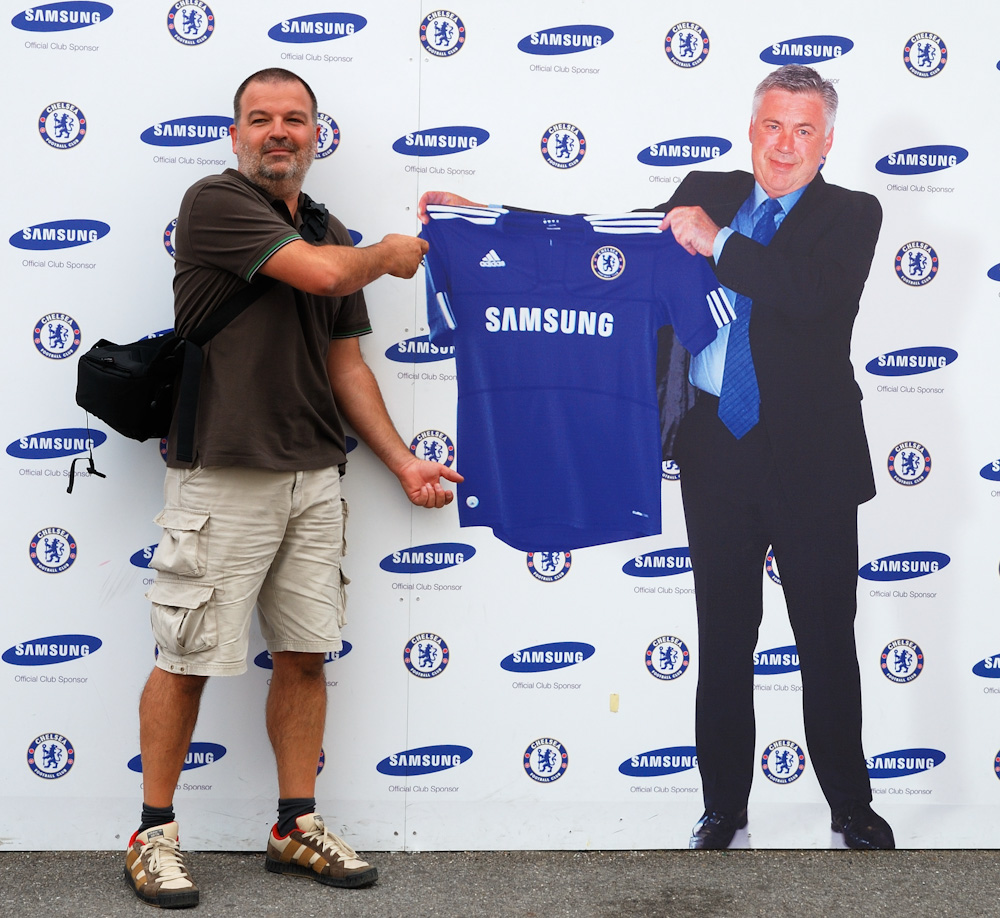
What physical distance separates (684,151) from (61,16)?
1.84 metres

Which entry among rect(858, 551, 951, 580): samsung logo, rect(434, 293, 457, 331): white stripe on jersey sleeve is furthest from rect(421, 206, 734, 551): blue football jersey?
rect(858, 551, 951, 580): samsung logo

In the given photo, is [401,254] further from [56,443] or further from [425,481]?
[56,443]

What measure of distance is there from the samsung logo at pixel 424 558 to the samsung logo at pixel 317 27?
4.97ft

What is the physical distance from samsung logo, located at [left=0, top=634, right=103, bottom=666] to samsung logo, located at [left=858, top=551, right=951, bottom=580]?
7.63 ft

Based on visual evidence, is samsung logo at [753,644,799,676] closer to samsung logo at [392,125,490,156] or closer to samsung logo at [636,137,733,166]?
samsung logo at [636,137,733,166]

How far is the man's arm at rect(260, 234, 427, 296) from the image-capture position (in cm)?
237

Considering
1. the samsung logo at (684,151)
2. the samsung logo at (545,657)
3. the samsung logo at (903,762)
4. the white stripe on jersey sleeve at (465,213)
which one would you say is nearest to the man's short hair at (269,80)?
the white stripe on jersey sleeve at (465,213)

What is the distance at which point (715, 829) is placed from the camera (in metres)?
2.91

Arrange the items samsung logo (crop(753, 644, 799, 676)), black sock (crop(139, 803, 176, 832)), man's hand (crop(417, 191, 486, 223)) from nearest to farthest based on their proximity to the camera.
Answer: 1. black sock (crop(139, 803, 176, 832))
2. man's hand (crop(417, 191, 486, 223))
3. samsung logo (crop(753, 644, 799, 676))

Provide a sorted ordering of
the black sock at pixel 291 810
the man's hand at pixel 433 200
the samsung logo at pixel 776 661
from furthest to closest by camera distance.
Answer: the samsung logo at pixel 776 661, the man's hand at pixel 433 200, the black sock at pixel 291 810

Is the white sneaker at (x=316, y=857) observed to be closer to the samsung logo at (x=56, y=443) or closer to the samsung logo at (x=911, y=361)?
the samsung logo at (x=56, y=443)

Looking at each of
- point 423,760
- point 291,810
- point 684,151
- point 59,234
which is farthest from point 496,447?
point 59,234

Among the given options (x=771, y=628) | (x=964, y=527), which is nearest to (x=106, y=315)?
(x=771, y=628)

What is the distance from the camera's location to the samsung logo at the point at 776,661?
2.94m
